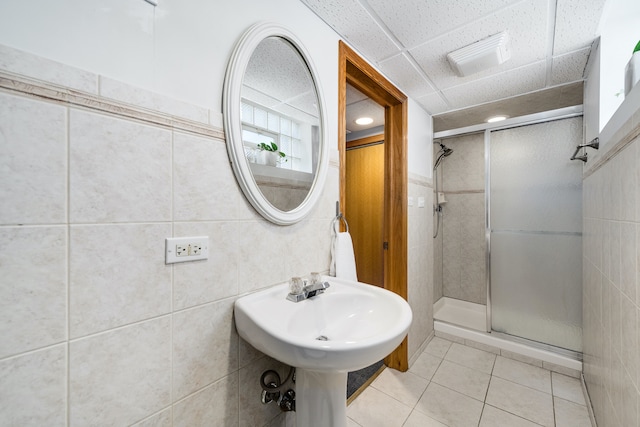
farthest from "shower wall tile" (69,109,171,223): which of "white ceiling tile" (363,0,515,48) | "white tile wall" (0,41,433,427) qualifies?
"white ceiling tile" (363,0,515,48)

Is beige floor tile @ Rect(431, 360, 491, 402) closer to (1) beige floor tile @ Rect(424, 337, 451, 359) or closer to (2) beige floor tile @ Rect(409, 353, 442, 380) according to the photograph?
(2) beige floor tile @ Rect(409, 353, 442, 380)

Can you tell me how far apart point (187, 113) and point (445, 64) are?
157 cm

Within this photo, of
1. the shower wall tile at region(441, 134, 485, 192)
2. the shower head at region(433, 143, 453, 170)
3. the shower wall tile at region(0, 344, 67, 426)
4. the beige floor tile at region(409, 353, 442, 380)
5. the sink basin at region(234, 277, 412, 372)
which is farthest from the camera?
the shower head at region(433, 143, 453, 170)

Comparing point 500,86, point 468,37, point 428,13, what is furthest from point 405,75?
point 500,86

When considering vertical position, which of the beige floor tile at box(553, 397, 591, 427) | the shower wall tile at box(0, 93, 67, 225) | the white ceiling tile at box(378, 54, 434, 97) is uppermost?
the white ceiling tile at box(378, 54, 434, 97)

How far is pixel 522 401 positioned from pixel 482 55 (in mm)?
2106

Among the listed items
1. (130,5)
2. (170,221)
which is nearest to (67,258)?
(170,221)

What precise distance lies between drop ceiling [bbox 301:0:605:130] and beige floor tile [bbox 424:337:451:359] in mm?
2118

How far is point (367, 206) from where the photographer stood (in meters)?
2.91

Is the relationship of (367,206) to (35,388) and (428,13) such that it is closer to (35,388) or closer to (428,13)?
(428,13)

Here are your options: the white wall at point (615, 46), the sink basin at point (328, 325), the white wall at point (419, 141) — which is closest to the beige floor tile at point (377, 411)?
the sink basin at point (328, 325)

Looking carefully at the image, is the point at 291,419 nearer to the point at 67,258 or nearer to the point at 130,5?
the point at 67,258

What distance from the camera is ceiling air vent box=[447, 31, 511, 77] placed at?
1.31 metres

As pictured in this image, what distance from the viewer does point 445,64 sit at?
5.07 feet
